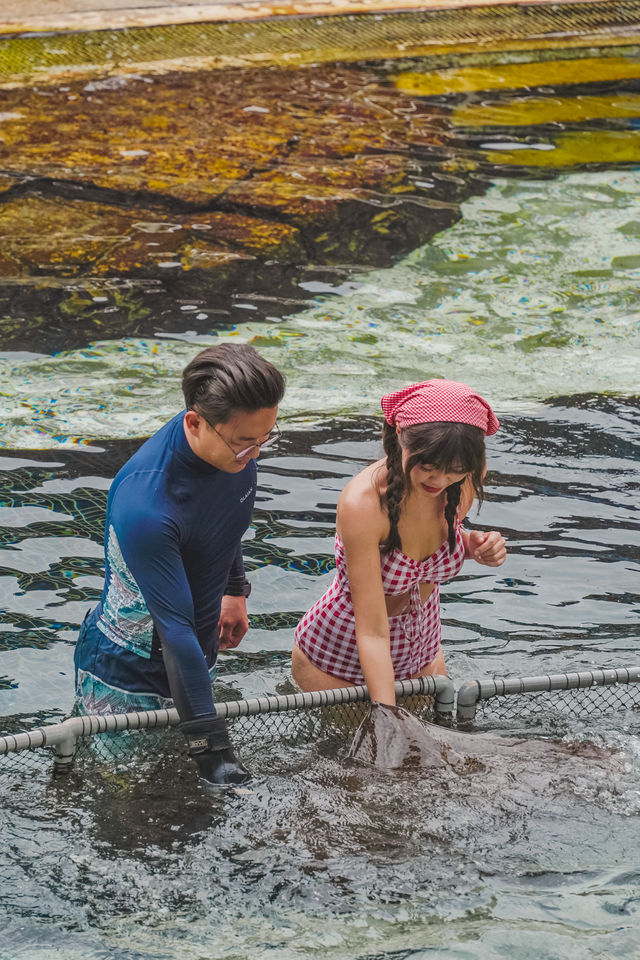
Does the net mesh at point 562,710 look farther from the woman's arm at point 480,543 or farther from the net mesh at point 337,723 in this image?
the woman's arm at point 480,543

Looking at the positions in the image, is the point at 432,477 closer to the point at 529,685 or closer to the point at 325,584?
A: the point at 529,685

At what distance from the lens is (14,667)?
4711mm

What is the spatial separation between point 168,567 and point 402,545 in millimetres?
934

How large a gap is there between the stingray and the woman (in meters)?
0.10

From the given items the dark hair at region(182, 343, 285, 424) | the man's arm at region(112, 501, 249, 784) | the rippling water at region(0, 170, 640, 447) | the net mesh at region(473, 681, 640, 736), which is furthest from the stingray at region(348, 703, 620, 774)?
the rippling water at region(0, 170, 640, 447)

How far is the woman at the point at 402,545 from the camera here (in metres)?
3.31

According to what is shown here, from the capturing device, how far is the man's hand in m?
3.93

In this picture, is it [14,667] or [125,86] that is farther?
[125,86]

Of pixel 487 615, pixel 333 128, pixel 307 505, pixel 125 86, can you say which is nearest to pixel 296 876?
pixel 487 615

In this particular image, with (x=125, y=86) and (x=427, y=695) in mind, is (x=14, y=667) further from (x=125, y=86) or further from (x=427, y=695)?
(x=125, y=86)

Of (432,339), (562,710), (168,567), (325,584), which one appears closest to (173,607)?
(168,567)

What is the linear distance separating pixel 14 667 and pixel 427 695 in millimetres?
1929

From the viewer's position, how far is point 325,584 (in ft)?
18.1

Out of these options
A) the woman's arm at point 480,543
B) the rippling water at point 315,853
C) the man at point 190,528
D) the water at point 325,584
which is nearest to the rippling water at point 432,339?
the water at point 325,584
